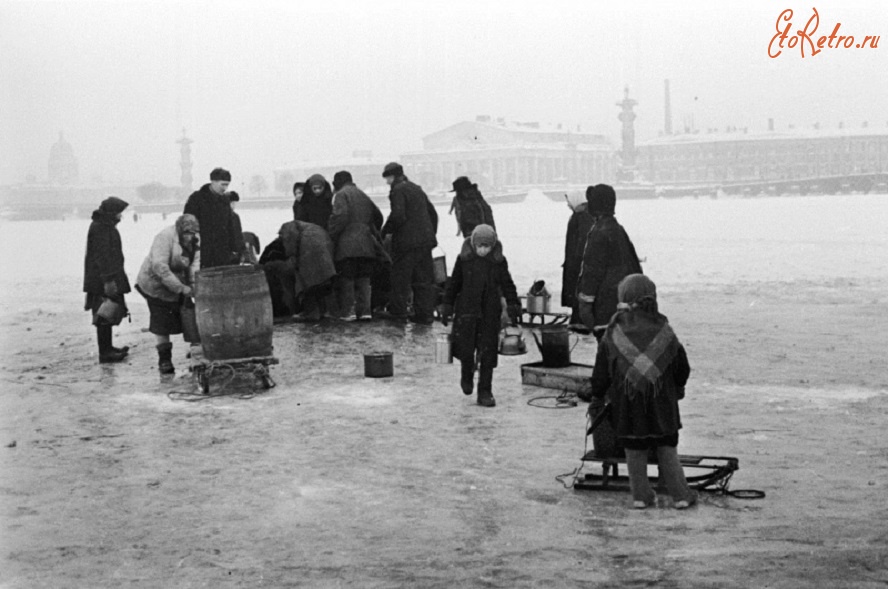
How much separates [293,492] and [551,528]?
4.79 ft

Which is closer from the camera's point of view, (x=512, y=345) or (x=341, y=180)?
(x=512, y=345)

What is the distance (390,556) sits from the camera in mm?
4969

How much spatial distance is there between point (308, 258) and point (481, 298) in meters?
4.68

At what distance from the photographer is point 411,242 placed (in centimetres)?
1272

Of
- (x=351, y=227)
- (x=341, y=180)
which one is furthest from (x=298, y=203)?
(x=351, y=227)

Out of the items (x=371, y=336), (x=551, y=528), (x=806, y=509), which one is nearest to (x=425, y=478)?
(x=551, y=528)

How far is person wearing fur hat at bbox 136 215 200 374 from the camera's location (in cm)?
937


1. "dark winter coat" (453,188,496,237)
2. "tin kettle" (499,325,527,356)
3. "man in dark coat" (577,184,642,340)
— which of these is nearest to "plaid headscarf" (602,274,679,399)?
"man in dark coat" (577,184,642,340)

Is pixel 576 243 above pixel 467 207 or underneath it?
underneath

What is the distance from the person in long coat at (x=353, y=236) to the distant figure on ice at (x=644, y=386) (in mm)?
7122

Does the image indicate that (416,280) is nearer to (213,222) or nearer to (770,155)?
(213,222)

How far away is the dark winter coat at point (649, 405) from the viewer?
18.2ft

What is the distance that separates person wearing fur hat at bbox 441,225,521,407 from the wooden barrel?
5.41 ft

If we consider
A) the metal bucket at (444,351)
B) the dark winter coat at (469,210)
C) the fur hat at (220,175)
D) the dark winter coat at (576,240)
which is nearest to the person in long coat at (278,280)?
the dark winter coat at (469,210)
